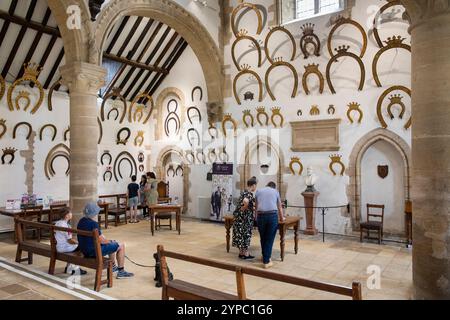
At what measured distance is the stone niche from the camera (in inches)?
322

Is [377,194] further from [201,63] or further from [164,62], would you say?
[164,62]

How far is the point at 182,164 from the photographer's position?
11289 millimetres

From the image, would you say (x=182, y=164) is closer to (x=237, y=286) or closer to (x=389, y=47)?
(x=389, y=47)

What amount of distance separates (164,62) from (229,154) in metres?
3.84

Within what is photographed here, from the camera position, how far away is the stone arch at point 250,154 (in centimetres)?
899

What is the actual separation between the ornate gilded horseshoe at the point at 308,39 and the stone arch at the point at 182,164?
16.1 ft

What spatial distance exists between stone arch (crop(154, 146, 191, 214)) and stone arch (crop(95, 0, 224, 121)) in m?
1.90

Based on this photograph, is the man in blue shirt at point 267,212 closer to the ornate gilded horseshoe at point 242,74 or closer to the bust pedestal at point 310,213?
the bust pedestal at point 310,213

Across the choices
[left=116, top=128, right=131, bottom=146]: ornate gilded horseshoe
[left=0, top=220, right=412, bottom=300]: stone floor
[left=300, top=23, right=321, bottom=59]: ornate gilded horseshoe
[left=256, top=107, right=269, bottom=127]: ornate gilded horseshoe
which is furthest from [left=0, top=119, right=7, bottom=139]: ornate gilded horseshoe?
[left=300, top=23, right=321, bottom=59]: ornate gilded horseshoe

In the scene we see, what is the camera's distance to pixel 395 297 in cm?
426

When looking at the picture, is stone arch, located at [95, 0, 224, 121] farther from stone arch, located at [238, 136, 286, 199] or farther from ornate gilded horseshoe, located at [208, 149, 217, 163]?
stone arch, located at [238, 136, 286, 199]

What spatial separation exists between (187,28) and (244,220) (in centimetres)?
598

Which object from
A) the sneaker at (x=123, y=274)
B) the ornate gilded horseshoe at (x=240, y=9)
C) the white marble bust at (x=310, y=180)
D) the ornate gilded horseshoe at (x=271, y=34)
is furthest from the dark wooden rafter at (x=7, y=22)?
the white marble bust at (x=310, y=180)
